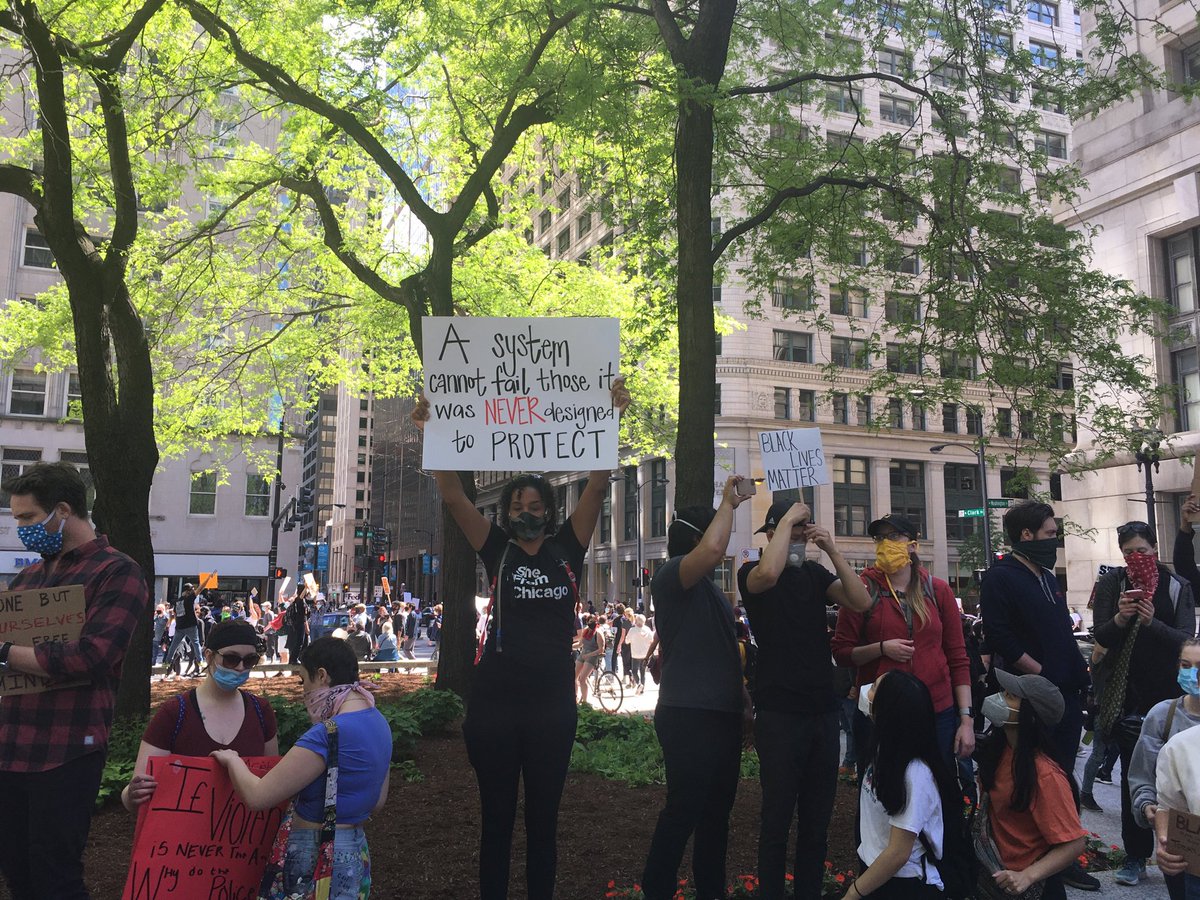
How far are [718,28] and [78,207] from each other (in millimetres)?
10735

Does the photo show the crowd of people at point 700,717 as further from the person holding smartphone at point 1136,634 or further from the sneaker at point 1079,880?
the person holding smartphone at point 1136,634

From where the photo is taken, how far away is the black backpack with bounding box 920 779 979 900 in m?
4.02

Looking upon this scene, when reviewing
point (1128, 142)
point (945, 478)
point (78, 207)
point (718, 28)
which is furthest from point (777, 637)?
point (945, 478)

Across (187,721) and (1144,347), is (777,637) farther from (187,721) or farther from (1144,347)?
(1144,347)

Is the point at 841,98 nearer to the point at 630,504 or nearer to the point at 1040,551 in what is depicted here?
the point at 1040,551

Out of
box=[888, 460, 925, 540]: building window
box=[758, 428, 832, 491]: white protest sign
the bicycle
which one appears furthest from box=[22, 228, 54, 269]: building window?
box=[888, 460, 925, 540]: building window

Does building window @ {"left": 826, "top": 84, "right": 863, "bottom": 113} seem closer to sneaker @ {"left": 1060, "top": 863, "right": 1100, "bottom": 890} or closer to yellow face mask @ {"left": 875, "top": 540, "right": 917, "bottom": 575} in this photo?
yellow face mask @ {"left": 875, "top": 540, "right": 917, "bottom": 575}

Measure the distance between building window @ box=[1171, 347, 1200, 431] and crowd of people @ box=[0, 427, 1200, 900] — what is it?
116ft

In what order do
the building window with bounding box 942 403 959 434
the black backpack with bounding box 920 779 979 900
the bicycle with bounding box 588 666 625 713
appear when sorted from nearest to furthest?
1. the black backpack with bounding box 920 779 979 900
2. the bicycle with bounding box 588 666 625 713
3. the building window with bounding box 942 403 959 434

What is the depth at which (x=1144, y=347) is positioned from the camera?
36.5 meters

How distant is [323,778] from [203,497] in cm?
4338

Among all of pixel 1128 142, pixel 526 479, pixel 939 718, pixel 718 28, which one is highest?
pixel 1128 142

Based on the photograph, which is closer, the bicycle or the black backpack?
the black backpack

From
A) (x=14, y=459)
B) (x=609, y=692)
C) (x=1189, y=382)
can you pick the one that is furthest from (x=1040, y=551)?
(x=14, y=459)
